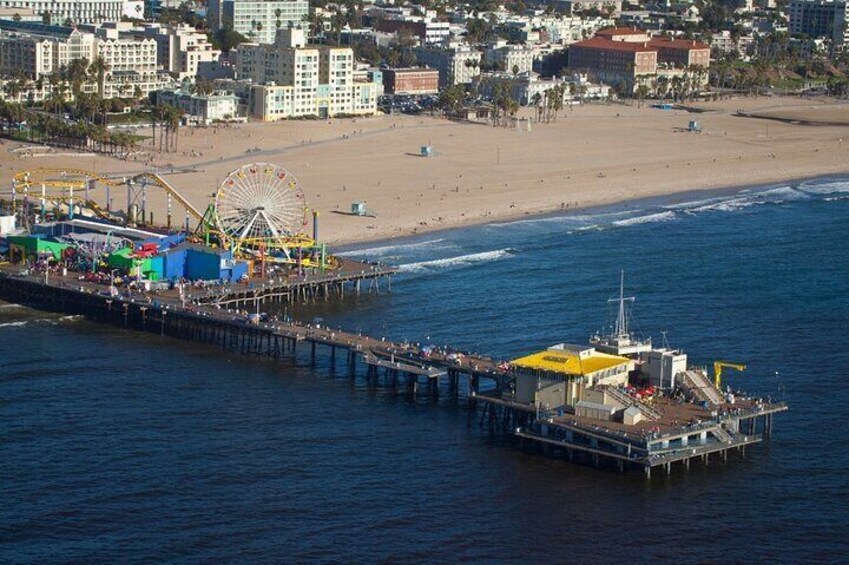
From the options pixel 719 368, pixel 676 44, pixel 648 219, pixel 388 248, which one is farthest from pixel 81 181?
pixel 676 44

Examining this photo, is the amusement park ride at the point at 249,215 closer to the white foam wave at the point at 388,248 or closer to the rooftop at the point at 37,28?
the white foam wave at the point at 388,248

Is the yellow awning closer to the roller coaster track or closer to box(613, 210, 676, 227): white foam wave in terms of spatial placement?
the roller coaster track

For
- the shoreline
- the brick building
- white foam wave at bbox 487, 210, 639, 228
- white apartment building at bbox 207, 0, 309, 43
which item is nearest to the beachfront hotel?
the brick building

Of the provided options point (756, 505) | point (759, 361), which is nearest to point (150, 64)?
point (759, 361)

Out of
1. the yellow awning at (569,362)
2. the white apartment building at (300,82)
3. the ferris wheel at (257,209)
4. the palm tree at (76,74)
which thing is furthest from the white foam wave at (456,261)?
the palm tree at (76,74)

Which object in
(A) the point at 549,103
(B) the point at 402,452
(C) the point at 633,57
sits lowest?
(B) the point at 402,452

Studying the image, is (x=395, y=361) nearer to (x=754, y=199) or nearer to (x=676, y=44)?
(x=754, y=199)
